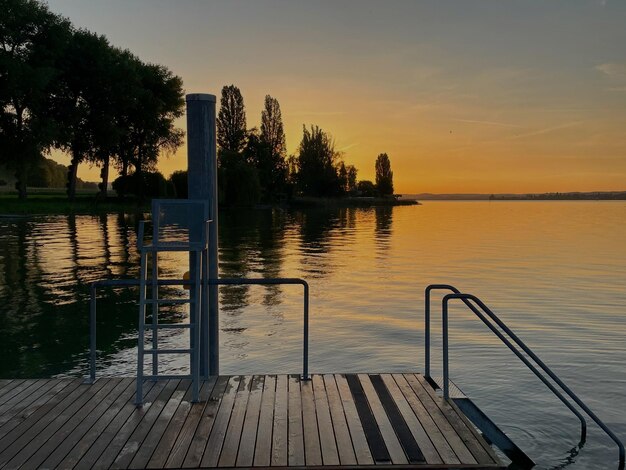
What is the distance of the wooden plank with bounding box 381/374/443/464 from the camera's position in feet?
16.6

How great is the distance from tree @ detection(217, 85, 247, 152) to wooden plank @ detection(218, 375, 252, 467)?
10442 cm

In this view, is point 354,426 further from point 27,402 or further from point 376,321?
point 376,321

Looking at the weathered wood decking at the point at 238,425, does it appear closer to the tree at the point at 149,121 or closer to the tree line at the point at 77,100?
the tree line at the point at 77,100

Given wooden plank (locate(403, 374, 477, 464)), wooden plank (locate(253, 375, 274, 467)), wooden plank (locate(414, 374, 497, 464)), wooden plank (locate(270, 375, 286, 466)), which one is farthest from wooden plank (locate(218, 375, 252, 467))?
wooden plank (locate(414, 374, 497, 464))

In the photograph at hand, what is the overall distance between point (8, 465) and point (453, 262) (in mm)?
27249

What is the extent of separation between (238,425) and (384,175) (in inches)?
6115

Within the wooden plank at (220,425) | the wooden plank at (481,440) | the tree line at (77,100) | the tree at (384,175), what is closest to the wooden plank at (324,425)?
the wooden plank at (220,425)

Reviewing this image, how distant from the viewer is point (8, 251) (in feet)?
95.8

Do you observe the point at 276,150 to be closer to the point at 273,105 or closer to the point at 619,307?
the point at 273,105

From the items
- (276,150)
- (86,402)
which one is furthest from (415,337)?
(276,150)

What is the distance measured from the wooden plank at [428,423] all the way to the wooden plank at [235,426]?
182 centimetres

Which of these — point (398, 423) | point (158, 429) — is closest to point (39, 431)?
point (158, 429)

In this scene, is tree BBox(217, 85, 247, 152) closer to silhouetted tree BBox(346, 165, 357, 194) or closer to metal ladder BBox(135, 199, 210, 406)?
silhouetted tree BBox(346, 165, 357, 194)

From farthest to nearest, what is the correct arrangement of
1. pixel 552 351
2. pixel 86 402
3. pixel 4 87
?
pixel 4 87, pixel 552 351, pixel 86 402
